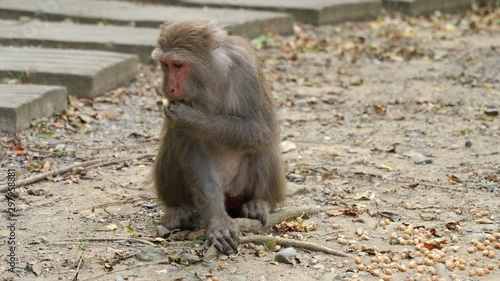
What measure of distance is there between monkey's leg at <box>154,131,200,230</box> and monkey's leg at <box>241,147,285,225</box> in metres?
0.34

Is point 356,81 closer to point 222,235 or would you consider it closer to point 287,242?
point 287,242

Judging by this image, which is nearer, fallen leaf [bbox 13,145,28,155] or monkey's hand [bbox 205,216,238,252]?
monkey's hand [bbox 205,216,238,252]

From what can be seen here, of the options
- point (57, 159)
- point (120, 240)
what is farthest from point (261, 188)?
point (57, 159)

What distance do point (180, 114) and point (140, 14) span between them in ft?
20.1

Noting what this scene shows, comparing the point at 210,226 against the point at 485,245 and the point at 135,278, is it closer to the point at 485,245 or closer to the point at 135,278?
the point at 135,278

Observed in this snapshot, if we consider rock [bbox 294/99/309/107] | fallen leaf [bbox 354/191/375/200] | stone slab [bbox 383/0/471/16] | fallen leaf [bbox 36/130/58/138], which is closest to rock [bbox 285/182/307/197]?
fallen leaf [bbox 354/191/375/200]

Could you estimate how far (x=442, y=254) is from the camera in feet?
17.4

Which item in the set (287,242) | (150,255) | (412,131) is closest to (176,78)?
(150,255)

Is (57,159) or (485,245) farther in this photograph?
(57,159)

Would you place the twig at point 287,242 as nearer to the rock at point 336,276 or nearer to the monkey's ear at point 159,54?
the rock at point 336,276

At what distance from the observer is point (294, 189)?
6.52 metres

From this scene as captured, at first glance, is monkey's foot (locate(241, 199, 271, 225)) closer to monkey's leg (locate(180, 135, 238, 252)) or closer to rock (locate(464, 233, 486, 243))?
monkey's leg (locate(180, 135, 238, 252))

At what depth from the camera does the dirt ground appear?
516cm

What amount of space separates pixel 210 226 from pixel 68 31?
545cm
